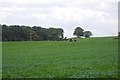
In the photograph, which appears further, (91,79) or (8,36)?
(8,36)

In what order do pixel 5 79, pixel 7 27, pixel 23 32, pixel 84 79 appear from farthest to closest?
pixel 23 32, pixel 7 27, pixel 5 79, pixel 84 79

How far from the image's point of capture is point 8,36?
189 m

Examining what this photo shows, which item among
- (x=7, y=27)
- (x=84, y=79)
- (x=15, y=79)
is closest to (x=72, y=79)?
(x=84, y=79)

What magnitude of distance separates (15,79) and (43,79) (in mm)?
1623

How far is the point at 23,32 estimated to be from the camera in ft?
655

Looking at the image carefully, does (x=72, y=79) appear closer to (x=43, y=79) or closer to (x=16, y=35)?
(x=43, y=79)

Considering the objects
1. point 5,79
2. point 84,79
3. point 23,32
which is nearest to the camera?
point 84,79

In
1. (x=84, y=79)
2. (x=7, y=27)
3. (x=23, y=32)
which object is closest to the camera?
(x=84, y=79)

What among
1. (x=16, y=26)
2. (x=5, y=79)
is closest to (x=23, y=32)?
(x=16, y=26)

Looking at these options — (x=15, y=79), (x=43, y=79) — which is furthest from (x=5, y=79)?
(x=43, y=79)

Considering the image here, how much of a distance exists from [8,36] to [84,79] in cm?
17543

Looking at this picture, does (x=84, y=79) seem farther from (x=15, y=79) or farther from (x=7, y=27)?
(x=7, y=27)

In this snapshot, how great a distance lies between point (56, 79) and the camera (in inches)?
682

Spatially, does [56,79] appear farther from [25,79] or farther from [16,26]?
[16,26]
